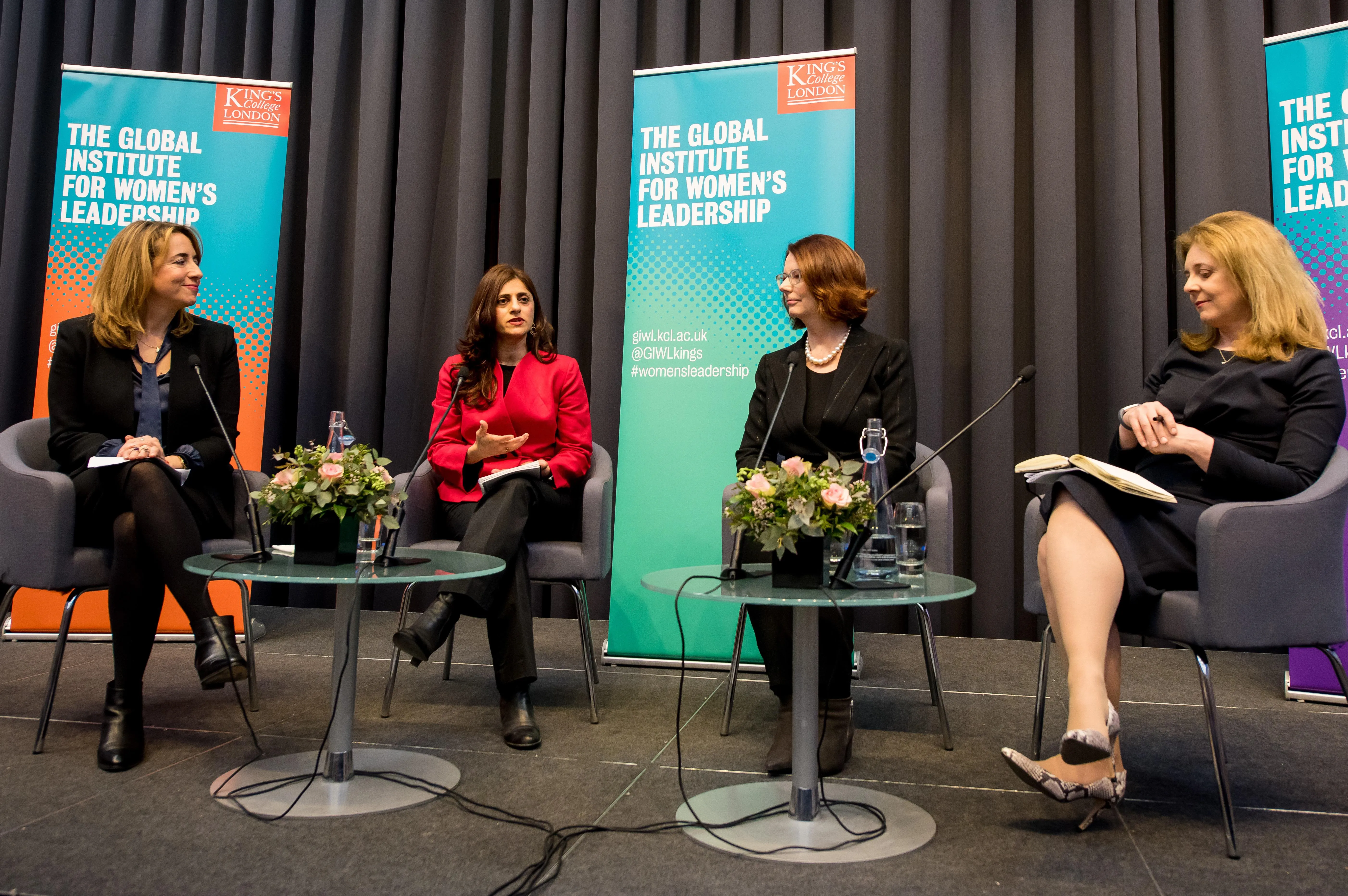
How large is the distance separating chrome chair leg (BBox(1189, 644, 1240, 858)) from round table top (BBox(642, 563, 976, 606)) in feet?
1.32

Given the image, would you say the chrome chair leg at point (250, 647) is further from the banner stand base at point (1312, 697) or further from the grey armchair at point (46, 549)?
the banner stand base at point (1312, 697)

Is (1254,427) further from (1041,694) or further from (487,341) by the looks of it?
(487,341)

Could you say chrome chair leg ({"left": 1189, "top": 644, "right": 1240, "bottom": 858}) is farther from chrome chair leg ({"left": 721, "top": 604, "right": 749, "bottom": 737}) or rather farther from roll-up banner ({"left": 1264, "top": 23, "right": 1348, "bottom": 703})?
roll-up banner ({"left": 1264, "top": 23, "right": 1348, "bottom": 703})

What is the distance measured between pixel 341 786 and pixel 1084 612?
54.9 inches

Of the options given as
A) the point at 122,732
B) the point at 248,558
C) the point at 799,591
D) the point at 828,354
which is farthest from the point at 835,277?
the point at 122,732

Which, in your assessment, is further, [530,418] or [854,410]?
[530,418]

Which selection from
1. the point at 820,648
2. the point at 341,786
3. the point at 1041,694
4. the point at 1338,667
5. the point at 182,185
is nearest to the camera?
the point at 1338,667

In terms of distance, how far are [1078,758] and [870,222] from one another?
8.51 feet

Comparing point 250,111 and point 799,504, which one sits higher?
point 250,111

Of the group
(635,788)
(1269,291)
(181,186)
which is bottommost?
(635,788)

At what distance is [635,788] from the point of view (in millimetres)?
1828

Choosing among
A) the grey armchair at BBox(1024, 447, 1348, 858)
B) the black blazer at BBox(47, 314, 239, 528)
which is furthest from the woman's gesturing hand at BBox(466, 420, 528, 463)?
the grey armchair at BBox(1024, 447, 1348, 858)

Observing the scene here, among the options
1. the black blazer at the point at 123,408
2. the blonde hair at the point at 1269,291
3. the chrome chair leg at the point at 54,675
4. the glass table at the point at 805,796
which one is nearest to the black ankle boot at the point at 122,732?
the chrome chair leg at the point at 54,675

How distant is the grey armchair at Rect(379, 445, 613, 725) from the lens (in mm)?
2396
